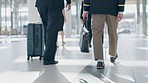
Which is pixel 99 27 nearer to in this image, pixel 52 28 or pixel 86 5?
pixel 86 5

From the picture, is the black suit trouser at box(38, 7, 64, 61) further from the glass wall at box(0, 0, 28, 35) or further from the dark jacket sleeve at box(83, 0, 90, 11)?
the glass wall at box(0, 0, 28, 35)

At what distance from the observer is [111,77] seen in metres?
3.91

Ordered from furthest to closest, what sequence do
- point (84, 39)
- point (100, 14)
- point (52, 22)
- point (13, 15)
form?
point (13, 15) < point (84, 39) < point (52, 22) < point (100, 14)

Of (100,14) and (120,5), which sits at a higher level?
(120,5)

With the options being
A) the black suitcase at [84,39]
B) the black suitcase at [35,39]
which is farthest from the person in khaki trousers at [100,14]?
the black suitcase at [84,39]

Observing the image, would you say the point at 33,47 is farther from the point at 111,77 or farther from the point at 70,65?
the point at 111,77

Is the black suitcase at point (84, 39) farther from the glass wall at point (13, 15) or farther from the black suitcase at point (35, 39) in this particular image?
the glass wall at point (13, 15)

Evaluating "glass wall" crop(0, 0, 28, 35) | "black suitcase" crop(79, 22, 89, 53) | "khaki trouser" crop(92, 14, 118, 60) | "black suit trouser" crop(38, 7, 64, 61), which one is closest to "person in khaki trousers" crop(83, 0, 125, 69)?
"khaki trouser" crop(92, 14, 118, 60)

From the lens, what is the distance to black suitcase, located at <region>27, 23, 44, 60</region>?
6.11 m

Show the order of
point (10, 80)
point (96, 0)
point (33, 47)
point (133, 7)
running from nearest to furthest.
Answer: point (10, 80)
point (96, 0)
point (33, 47)
point (133, 7)

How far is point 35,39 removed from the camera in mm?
6215

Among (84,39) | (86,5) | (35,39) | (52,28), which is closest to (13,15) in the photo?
(84,39)

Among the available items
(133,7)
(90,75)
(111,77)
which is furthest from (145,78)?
(133,7)

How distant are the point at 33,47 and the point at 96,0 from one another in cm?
199
